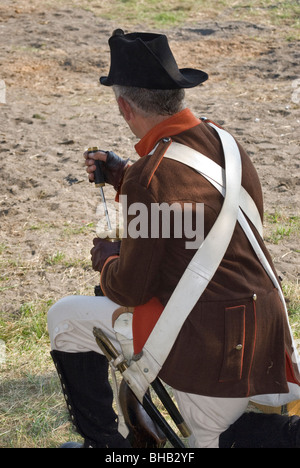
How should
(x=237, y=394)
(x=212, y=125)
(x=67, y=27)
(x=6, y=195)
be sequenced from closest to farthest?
(x=237, y=394), (x=212, y=125), (x=6, y=195), (x=67, y=27)

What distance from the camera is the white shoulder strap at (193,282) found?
261 cm

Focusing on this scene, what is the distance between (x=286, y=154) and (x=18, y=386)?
13.9ft

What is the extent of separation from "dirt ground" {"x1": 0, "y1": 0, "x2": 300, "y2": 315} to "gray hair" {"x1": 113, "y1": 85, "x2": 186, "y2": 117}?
2293 millimetres

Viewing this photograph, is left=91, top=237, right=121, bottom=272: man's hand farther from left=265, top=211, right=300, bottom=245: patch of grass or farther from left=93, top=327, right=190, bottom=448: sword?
left=265, top=211, right=300, bottom=245: patch of grass

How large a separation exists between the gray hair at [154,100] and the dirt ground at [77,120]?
229 cm

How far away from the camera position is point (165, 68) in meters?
2.74

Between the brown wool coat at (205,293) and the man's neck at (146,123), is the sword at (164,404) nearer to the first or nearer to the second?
the brown wool coat at (205,293)

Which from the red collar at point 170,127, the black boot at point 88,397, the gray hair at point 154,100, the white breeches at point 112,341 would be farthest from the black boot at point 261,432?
the gray hair at point 154,100

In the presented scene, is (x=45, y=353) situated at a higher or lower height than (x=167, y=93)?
lower

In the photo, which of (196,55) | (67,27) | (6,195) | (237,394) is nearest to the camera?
(237,394)

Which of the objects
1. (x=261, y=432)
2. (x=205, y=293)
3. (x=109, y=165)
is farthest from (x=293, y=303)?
(x=205, y=293)

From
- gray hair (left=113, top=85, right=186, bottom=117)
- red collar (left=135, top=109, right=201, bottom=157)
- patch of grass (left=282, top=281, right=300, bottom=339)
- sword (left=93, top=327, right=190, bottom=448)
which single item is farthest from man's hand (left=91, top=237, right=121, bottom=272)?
patch of grass (left=282, top=281, right=300, bottom=339)
